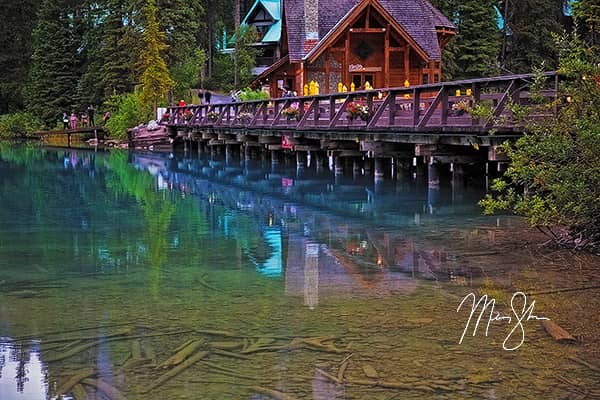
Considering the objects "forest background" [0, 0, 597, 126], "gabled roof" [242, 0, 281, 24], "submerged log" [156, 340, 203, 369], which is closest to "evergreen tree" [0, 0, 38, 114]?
"forest background" [0, 0, 597, 126]

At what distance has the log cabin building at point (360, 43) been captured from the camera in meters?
40.8

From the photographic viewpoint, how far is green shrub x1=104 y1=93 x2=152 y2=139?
4912 centimetres

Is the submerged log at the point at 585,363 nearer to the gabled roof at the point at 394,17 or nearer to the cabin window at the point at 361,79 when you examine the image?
the gabled roof at the point at 394,17

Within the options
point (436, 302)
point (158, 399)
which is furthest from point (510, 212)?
point (158, 399)

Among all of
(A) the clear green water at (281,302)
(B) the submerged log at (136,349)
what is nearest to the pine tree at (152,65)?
(A) the clear green water at (281,302)

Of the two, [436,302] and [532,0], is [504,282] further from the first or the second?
[532,0]

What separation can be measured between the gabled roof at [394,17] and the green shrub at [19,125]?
76.9 feet

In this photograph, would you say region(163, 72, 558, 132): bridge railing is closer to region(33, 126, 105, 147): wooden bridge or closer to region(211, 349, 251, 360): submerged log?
region(211, 349, 251, 360): submerged log

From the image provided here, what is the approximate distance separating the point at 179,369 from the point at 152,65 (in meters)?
42.7

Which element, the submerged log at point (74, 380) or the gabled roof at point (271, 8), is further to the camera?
the gabled roof at point (271, 8)

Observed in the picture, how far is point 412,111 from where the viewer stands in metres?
19.3

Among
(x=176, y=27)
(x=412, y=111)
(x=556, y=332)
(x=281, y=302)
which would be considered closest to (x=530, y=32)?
Answer: (x=176, y=27)

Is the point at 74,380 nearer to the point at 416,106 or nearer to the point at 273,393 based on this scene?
the point at 273,393

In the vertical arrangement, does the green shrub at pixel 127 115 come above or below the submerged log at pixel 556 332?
above
